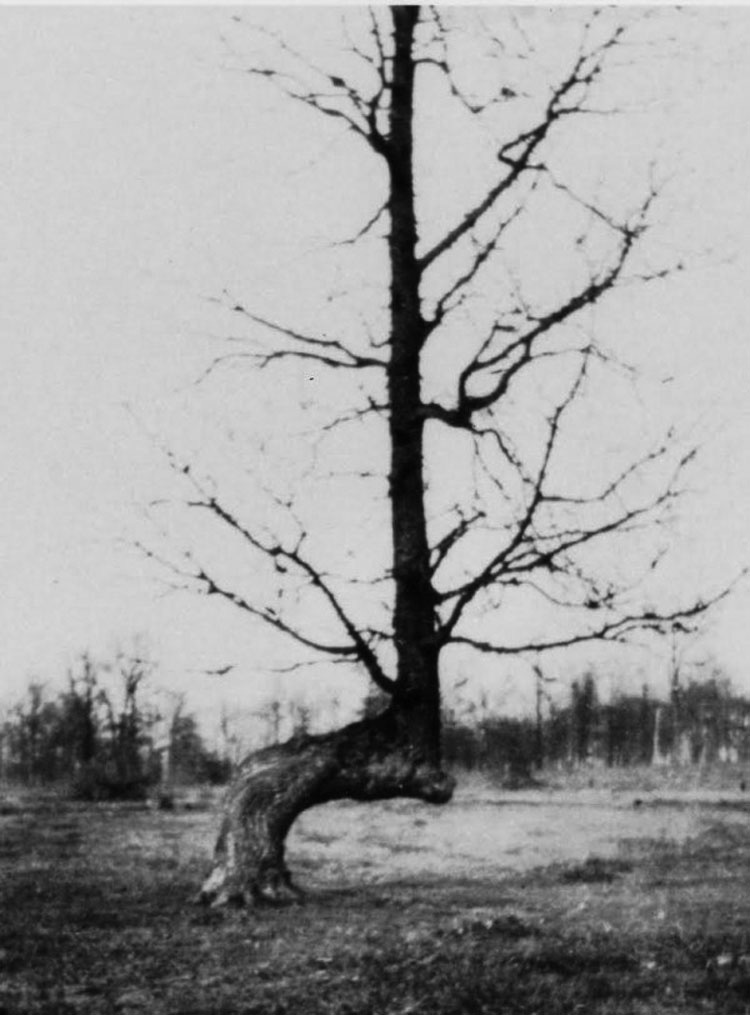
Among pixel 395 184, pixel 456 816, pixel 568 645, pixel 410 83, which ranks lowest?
pixel 456 816

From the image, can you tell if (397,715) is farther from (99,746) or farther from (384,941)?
(99,746)

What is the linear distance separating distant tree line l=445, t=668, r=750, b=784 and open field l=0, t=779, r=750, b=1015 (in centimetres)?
6631

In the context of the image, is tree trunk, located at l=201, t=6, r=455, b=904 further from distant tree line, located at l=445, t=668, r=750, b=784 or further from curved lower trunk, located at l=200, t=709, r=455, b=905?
distant tree line, located at l=445, t=668, r=750, b=784

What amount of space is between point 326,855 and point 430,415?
11.9 m

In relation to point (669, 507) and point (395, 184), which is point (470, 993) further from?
point (395, 184)

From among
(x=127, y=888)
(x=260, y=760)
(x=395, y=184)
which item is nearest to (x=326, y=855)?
(x=127, y=888)

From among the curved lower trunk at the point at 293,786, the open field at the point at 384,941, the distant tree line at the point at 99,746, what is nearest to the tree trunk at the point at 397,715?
the curved lower trunk at the point at 293,786

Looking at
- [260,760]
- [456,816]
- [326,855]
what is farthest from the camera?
[456,816]

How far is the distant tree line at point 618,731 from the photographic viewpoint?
280 ft

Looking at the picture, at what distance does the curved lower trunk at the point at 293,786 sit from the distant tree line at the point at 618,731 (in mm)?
71070

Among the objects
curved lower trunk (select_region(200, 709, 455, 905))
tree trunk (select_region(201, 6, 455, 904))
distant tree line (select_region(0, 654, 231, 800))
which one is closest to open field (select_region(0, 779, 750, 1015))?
curved lower trunk (select_region(200, 709, 455, 905))

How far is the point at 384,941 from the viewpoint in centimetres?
823

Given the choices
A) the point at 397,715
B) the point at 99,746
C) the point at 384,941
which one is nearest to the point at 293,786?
the point at 397,715

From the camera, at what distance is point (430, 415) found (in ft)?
40.2
